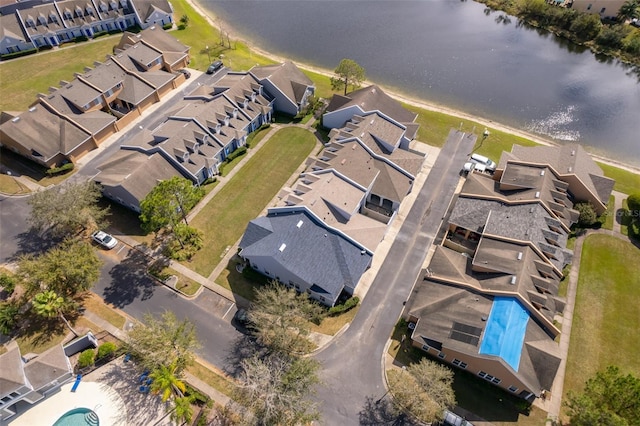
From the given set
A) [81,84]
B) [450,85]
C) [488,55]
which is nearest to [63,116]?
[81,84]

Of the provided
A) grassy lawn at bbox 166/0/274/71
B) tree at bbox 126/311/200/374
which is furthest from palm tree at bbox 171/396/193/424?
grassy lawn at bbox 166/0/274/71

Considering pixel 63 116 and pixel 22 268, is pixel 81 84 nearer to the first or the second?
pixel 63 116

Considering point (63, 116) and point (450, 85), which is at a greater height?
point (450, 85)

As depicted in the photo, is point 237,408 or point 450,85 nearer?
point 237,408

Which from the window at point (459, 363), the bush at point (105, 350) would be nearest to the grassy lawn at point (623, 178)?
the window at point (459, 363)

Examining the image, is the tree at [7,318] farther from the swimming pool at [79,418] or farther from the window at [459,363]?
the window at [459,363]

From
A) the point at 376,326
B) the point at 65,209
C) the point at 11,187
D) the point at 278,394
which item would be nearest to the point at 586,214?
the point at 376,326

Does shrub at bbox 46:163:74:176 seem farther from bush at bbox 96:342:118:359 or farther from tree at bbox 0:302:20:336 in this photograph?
bush at bbox 96:342:118:359
